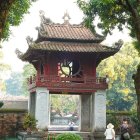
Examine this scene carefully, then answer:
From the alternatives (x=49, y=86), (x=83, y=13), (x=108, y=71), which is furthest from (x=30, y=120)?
(x=108, y=71)

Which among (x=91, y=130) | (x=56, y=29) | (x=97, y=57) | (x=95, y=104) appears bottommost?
(x=91, y=130)

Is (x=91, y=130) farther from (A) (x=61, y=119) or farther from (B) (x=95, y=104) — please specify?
(A) (x=61, y=119)

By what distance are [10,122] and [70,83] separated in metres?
7.09

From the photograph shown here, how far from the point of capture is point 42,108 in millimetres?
23469

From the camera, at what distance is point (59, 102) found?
61.2 metres

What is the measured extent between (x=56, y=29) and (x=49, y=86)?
5249mm

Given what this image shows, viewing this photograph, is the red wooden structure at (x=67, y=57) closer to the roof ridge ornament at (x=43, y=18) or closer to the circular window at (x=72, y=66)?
the circular window at (x=72, y=66)

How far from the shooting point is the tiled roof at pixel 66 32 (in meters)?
25.5

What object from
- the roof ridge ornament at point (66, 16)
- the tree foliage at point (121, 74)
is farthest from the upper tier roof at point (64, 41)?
the tree foliage at point (121, 74)

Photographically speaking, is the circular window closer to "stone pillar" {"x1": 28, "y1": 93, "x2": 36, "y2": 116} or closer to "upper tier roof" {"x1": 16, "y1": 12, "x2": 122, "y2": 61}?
"upper tier roof" {"x1": 16, "y1": 12, "x2": 122, "y2": 61}

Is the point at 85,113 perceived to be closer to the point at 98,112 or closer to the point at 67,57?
the point at 98,112

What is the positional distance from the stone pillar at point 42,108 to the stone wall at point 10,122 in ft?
18.2

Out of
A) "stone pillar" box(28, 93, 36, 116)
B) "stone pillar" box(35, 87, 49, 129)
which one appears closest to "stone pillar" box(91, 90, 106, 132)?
"stone pillar" box(35, 87, 49, 129)

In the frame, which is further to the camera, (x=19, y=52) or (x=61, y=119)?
(x=61, y=119)
